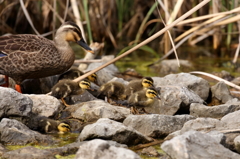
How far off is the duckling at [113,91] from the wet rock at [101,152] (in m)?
2.20

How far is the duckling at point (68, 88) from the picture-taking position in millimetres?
5402

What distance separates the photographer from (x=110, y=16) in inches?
380

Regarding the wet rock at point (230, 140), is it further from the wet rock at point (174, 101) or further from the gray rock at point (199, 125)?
the wet rock at point (174, 101)

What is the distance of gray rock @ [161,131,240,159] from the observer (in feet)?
11.0

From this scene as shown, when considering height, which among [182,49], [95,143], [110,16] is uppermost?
[95,143]

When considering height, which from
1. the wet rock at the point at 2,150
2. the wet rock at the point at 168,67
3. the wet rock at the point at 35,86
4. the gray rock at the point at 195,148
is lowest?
the wet rock at the point at 168,67

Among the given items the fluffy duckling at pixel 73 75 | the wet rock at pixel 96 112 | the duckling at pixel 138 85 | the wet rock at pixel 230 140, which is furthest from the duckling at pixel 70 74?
the wet rock at pixel 230 140

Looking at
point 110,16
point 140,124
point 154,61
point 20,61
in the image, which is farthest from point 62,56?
point 110,16

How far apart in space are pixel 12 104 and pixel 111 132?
1.02 meters

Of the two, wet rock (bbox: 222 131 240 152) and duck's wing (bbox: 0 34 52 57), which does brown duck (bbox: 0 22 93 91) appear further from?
wet rock (bbox: 222 131 240 152)

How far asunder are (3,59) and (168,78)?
2.18 metres

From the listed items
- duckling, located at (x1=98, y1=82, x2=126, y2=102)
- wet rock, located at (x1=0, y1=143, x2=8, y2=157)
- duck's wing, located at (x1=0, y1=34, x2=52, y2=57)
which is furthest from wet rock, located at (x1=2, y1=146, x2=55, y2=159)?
duck's wing, located at (x1=0, y1=34, x2=52, y2=57)

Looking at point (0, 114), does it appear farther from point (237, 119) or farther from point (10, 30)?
point (10, 30)

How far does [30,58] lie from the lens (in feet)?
18.5
